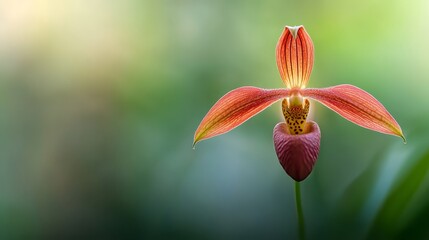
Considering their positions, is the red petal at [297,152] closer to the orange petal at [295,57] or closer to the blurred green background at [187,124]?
the orange petal at [295,57]

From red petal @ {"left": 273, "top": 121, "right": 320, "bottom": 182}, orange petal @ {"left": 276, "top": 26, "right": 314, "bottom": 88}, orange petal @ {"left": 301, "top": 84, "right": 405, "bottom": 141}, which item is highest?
orange petal @ {"left": 276, "top": 26, "right": 314, "bottom": 88}

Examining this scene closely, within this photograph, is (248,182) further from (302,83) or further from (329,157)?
Result: (302,83)

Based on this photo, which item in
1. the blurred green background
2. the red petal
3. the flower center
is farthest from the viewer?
the blurred green background

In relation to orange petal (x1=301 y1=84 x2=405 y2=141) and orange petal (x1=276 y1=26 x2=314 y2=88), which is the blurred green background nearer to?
orange petal (x1=301 y1=84 x2=405 y2=141)

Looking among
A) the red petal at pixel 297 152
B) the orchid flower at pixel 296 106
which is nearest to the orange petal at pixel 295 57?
the orchid flower at pixel 296 106

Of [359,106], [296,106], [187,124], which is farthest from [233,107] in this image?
[187,124]

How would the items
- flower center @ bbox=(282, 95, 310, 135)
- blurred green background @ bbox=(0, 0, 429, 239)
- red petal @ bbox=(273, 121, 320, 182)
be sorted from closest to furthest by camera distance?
1. red petal @ bbox=(273, 121, 320, 182)
2. flower center @ bbox=(282, 95, 310, 135)
3. blurred green background @ bbox=(0, 0, 429, 239)

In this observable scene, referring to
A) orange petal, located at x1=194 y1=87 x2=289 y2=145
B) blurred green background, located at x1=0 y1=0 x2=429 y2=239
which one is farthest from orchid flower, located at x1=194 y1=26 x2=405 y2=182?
blurred green background, located at x1=0 y1=0 x2=429 y2=239
